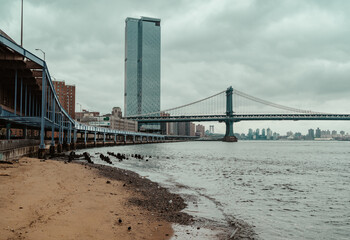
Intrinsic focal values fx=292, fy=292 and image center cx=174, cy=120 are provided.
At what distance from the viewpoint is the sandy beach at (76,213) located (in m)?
8.12

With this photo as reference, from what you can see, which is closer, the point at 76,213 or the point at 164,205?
the point at 76,213

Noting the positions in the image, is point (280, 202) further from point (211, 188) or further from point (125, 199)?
point (125, 199)

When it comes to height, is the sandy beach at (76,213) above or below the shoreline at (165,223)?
above

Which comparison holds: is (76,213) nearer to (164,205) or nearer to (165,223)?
(165,223)

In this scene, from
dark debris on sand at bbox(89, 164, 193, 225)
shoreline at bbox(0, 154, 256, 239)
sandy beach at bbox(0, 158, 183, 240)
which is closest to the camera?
sandy beach at bbox(0, 158, 183, 240)

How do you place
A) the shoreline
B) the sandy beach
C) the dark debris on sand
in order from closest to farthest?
the sandy beach, the shoreline, the dark debris on sand

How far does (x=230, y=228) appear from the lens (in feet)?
35.0

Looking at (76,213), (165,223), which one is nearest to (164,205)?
(165,223)

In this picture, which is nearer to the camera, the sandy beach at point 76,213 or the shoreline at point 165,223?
the sandy beach at point 76,213

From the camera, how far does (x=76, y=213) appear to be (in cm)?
998

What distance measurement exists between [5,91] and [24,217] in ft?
177

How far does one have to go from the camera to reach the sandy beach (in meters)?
8.12

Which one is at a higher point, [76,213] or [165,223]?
[76,213]

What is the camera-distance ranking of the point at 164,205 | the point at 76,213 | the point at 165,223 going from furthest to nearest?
the point at 164,205 < the point at 165,223 < the point at 76,213
